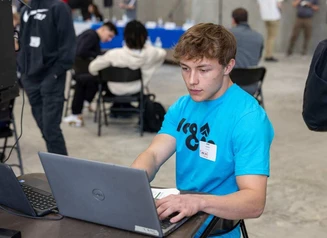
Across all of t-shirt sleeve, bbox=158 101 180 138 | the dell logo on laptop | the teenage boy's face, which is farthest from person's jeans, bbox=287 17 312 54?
the dell logo on laptop

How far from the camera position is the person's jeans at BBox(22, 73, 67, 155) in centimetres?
369

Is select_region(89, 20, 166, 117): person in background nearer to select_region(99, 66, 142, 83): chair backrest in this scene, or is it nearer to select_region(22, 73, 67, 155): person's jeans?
select_region(99, 66, 142, 83): chair backrest

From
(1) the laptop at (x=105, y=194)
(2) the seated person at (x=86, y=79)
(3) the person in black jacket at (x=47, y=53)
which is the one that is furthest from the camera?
(2) the seated person at (x=86, y=79)

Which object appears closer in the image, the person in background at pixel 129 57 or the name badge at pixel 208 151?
the name badge at pixel 208 151

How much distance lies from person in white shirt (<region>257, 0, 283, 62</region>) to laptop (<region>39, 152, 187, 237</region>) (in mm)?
8226

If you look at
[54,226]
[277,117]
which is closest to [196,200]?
[54,226]

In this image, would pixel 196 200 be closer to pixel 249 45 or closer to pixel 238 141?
pixel 238 141

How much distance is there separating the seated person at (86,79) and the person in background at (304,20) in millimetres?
4943

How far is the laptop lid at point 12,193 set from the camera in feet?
→ 5.02

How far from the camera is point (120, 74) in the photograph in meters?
4.92

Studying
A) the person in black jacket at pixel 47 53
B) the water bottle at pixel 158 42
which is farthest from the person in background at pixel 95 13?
the person in black jacket at pixel 47 53

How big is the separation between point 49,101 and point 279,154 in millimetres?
2051

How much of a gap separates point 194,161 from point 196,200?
1.01 feet

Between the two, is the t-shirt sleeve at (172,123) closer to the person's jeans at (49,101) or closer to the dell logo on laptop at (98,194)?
the dell logo on laptop at (98,194)
